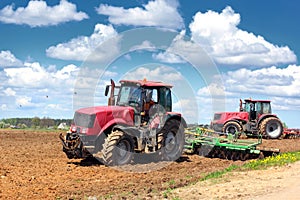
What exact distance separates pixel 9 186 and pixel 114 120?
4.18m

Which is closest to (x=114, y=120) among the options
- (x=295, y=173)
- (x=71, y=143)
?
(x=71, y=143)

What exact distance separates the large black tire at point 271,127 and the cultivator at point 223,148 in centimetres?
951

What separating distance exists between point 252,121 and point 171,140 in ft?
44.3

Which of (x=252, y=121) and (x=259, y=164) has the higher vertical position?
(x=252, y=121)

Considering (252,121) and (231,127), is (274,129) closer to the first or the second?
(252,121)

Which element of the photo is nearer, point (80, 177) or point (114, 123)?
point (80, 177)

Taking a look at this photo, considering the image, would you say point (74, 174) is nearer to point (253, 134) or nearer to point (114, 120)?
point (114, 120)

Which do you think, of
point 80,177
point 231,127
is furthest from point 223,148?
point 231,127

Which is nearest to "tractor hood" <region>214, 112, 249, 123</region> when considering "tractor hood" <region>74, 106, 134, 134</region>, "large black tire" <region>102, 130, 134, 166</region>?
"tractor hood" <region>74, 106, 134, 134</region>

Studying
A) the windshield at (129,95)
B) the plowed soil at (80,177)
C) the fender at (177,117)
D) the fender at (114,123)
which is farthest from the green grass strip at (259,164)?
the windshield at (129,95)

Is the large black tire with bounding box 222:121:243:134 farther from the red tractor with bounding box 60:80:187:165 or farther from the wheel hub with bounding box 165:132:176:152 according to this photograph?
the wheel hub with bounding box 165:132:176:152

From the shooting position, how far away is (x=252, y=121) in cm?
2705

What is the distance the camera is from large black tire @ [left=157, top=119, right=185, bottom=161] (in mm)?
14305

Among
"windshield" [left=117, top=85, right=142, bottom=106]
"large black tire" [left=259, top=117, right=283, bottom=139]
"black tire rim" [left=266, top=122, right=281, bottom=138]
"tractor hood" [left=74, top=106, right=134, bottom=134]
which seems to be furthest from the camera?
"black tire rim" [left=266, top=122, right=281, bottom=138]
